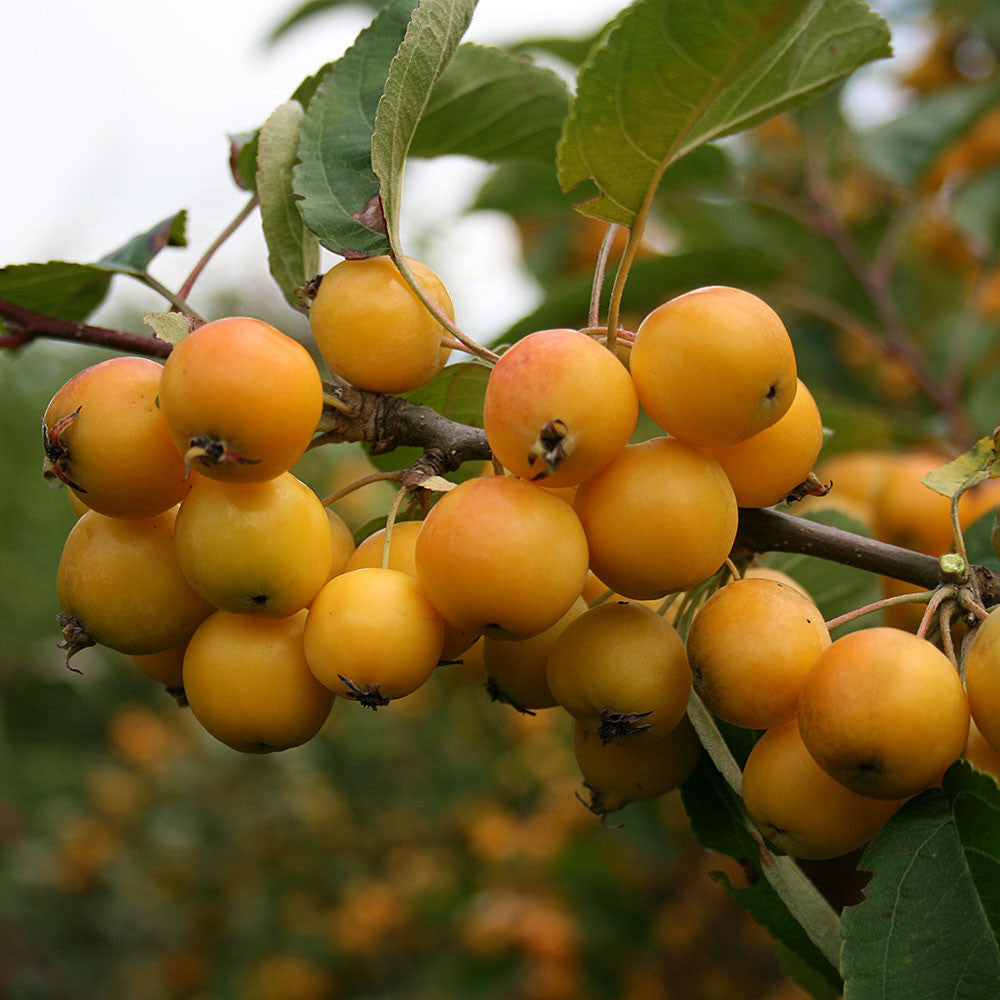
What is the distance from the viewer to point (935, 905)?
2.90 feet

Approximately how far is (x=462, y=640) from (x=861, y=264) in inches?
86.5

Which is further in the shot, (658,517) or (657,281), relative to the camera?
(657,281)

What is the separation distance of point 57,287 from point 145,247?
0.13 m

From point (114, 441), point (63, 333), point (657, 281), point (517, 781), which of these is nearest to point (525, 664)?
point (114, 441)

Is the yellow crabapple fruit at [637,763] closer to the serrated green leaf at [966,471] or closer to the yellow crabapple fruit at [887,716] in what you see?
the yellow crabapple fruit at [887,716]

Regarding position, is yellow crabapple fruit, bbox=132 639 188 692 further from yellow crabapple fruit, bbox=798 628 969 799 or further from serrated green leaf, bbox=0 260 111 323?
yellow crabapple fruit, bbox=798 628 969 799

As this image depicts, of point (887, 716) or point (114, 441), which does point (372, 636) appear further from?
point (887, 716)

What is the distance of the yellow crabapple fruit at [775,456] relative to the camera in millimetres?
948

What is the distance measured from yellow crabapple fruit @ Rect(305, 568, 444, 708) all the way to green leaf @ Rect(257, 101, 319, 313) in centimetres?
39

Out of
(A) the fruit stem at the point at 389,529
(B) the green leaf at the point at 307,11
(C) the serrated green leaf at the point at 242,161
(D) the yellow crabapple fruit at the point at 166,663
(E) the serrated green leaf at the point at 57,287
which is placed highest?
(B) the green leaf at the point at 307,11

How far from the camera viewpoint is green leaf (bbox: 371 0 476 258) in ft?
3.14

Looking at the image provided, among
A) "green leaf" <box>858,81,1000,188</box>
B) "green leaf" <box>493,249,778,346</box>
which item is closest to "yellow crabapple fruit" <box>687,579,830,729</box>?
"green leaf" <box>493,249,778,346</box>

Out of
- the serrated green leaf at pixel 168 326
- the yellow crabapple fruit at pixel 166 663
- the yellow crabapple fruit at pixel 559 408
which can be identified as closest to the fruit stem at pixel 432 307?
the yellow crabapple fruit at pixel 559 408

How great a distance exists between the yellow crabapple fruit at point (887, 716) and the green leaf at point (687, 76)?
514 millimetres
